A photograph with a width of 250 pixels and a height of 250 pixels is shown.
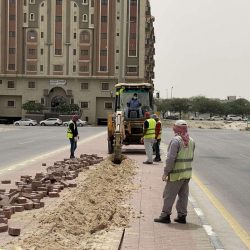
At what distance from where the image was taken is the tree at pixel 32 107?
8831 centimetres

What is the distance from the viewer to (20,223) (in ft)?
25.7

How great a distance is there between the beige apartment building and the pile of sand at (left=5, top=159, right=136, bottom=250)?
78.6m

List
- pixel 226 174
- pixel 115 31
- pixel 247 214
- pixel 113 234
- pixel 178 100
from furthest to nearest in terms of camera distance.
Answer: pixel 178 100 < pixel 115 31 < pixel 226 174 < pixel 247 214 < pixel 113 234

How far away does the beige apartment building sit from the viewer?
90.1m

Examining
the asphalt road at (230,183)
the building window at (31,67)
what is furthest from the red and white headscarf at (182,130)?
the building window at (31,67)

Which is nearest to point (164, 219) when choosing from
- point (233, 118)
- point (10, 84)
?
point (10, 84)

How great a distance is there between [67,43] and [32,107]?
12786 mm

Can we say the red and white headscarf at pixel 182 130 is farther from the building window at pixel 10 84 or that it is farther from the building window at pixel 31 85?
the building window at pixel 10 84

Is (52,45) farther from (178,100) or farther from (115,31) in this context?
(178,100)

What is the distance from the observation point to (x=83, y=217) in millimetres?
7992

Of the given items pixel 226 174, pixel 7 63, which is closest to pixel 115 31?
pixel 7 63

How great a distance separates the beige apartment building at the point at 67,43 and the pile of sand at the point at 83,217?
78553 millimetres

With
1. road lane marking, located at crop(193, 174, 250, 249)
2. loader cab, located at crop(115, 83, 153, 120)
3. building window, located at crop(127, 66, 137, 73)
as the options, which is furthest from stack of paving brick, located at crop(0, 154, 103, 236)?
building window, located at crop(127, 66, 137, 73)

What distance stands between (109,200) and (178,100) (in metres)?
159
